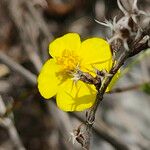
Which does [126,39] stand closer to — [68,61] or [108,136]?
[68,61]

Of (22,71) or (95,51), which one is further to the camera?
(22,71)

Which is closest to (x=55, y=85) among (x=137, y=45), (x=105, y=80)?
(x=105, y=80)

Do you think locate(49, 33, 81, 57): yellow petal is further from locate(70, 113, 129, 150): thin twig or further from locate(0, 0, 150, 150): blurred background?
locate(0, 0, 150, 150): blurred background

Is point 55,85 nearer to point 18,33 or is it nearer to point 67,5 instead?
point 18,33

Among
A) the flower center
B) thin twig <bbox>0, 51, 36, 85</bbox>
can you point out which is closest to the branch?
the flower center

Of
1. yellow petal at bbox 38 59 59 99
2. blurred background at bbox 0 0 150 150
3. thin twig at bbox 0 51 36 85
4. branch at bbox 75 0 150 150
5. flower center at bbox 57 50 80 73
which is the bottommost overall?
blurred background at bbox 0 0 150 150

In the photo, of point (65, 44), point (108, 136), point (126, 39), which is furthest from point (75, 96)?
point (108, 136)

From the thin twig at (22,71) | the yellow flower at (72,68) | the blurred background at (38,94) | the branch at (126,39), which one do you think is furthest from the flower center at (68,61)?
the blurred background at (38,94)
